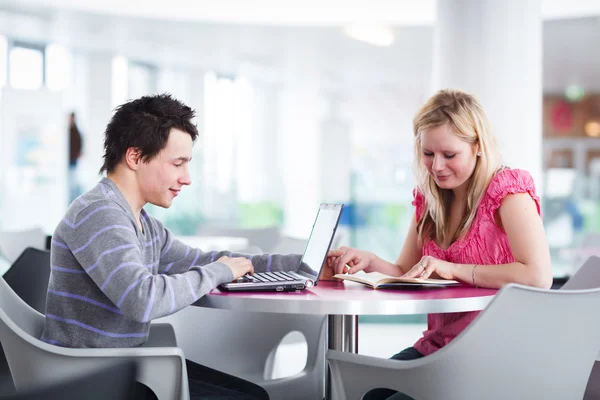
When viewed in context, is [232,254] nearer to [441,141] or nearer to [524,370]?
[441,141]

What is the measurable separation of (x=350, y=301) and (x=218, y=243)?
10.2 feet

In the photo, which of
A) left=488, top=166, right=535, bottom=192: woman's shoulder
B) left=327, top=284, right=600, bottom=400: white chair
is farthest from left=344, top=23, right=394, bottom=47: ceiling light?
left=327, top=284, right=600, bottom=400: white chair

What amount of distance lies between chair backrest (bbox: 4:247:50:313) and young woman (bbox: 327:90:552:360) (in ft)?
4.32

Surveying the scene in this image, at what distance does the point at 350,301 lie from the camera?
178 cm

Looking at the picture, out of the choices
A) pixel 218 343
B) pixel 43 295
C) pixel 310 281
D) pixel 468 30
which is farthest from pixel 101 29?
pixel 310 281

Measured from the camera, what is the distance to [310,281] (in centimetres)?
204

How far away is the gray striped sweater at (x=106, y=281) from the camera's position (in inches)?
68.6

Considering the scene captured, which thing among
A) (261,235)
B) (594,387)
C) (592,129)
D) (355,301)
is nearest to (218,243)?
(261,235)

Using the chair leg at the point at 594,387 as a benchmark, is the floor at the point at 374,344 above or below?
below

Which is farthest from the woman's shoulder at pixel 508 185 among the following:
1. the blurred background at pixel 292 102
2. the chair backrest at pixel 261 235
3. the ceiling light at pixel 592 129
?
the ceiling light at pixel 592 129

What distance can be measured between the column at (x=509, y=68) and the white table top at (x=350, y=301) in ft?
8.01

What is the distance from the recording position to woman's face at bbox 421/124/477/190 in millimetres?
2262

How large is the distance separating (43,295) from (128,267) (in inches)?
56.4

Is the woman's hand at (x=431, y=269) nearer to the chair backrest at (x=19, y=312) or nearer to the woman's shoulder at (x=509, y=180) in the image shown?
the woman's shoulder at (x=509, y=180)
